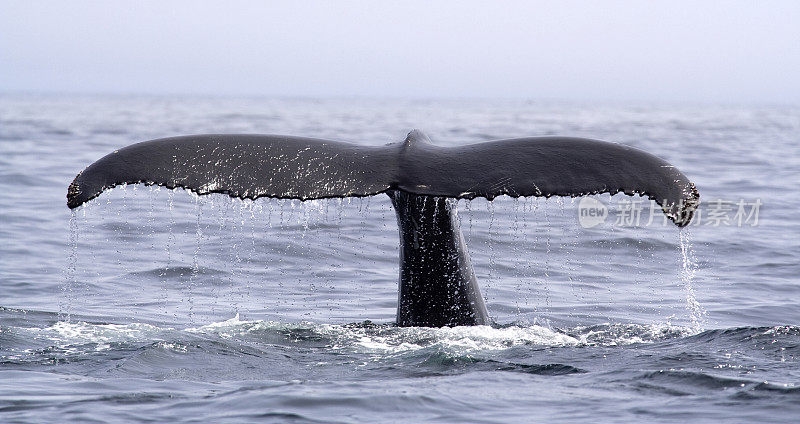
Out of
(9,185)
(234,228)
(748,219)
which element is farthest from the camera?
(9,185)

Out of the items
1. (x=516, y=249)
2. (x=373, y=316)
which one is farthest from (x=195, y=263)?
(x=516, y=249)

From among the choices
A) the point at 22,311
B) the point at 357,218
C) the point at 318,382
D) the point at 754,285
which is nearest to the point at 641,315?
the point at 754,285

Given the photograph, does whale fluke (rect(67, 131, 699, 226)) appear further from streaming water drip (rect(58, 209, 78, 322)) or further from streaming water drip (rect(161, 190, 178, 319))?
streaming water drip (rect(58, 209, 78, 322))

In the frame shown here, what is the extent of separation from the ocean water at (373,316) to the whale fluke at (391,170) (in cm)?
59

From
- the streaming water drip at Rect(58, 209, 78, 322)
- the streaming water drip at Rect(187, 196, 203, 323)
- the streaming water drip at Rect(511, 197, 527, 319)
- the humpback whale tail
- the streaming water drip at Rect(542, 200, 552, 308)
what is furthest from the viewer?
the streaming water drip at Rect(542, 200, 552, 308)

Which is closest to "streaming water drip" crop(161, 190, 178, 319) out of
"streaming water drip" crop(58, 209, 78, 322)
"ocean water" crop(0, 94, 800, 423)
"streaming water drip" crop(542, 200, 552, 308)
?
"ocean water" crop(0, 94, 800, 423)

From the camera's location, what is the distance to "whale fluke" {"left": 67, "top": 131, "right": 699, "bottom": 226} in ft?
16.3

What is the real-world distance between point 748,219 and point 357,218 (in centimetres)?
548

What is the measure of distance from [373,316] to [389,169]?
3.21 meters

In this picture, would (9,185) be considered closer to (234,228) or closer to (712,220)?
(234,228)

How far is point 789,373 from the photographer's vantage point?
18.2 feet

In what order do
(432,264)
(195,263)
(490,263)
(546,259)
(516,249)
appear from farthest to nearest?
1. (516,249)
2. (546,259)
3. (490,263)
4. (195,263)
5. (432,264)

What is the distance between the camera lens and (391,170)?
539cm

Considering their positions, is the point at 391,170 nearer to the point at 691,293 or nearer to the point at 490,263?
the point at 691,293
